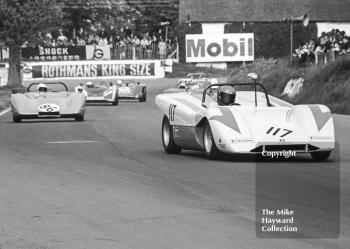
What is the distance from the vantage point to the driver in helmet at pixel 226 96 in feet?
49.4

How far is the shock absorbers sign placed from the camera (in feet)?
228

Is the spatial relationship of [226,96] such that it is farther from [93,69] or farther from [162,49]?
[162,49]

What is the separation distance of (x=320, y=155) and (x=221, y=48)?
206 ft

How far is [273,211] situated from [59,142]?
1024 cm

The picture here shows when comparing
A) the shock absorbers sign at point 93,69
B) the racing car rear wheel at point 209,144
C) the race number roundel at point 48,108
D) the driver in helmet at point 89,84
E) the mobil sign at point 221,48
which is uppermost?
the racing car rear wheel at point 209,144

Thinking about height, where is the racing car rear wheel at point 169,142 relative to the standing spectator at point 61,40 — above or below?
above

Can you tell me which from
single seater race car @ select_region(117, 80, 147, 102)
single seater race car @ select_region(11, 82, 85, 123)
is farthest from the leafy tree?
single seater race car @ select_region(11, 82, 85, 123)

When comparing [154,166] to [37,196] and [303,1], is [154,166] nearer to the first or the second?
[37,196]

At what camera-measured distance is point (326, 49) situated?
3291cm

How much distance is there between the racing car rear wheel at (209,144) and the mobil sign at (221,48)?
61.6 meters

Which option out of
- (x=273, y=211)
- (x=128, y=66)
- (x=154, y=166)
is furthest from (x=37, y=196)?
(x=128, y=66)

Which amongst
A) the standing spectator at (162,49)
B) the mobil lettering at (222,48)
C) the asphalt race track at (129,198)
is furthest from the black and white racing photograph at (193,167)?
the mobil lettering at (222,48)

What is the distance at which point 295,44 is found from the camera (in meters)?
78.9
